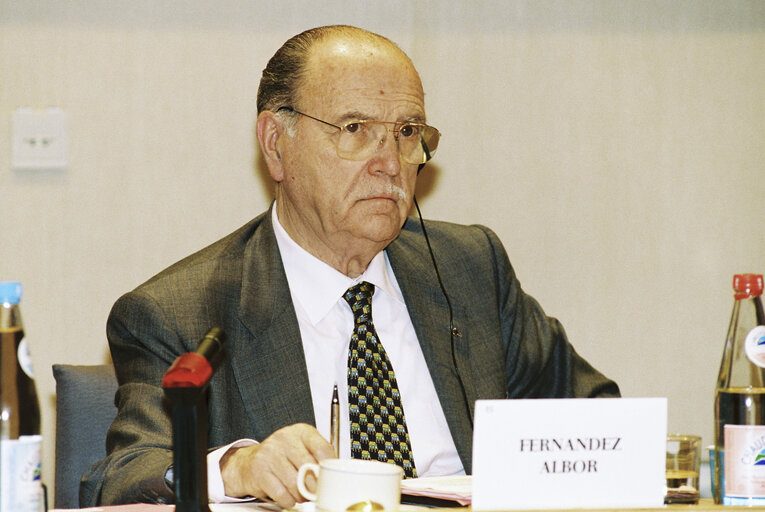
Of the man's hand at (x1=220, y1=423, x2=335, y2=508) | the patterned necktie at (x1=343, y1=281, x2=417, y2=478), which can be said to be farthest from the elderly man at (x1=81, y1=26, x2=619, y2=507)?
the man's hand at (x1=220, y1=423, x2=335, y2=508)

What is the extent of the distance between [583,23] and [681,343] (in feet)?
3.18

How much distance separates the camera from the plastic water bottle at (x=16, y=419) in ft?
3.24

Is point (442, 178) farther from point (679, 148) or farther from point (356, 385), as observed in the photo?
point (356, 385)

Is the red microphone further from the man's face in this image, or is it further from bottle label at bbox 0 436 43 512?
the man's face

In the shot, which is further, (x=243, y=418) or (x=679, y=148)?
(x=679, y=148)

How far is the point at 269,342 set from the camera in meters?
1.87

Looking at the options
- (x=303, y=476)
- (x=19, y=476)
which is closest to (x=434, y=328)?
(x=303, y=476)

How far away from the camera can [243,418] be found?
71.6 inches

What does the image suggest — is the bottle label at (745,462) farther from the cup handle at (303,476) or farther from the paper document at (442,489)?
the cup handle at (303,476)

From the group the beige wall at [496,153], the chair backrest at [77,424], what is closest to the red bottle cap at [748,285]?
the chair backrest at [77,424]

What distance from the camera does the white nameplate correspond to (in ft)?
3.58

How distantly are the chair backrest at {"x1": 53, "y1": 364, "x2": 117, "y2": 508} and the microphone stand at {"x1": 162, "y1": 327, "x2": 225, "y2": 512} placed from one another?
93cm

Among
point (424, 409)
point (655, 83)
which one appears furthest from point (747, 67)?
point (424, 409)

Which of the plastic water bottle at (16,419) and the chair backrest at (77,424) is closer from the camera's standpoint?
the plastic water bottle at (16,419)
